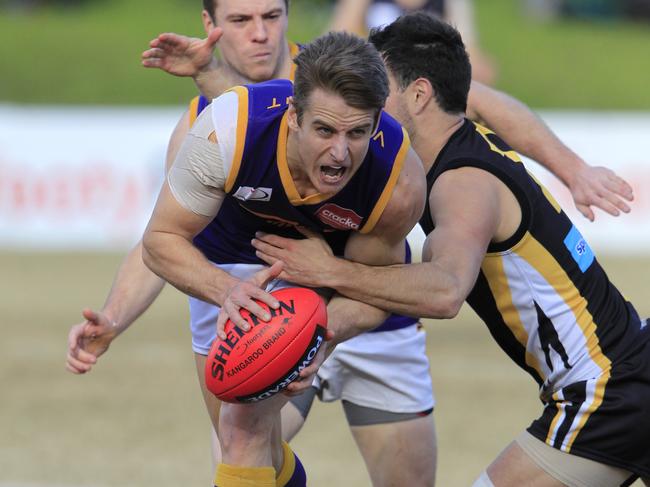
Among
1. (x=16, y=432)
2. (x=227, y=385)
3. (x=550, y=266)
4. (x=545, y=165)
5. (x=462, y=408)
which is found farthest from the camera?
(x=462, y=408)

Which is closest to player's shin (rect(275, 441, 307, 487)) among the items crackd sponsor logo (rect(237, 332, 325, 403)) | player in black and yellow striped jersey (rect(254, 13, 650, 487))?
crackd sponsor logo (rect(237, 332, 325, 403))

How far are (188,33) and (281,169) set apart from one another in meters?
20.9

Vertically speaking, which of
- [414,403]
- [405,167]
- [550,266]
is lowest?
[414,403]

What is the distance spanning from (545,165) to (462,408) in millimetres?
3113

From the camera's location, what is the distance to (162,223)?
4211 mm

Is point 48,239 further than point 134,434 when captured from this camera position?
Yes

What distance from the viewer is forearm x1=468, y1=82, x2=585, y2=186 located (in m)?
5.10

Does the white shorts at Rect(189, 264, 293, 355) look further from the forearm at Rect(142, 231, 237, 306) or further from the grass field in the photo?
the grass field

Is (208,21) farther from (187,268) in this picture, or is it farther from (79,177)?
(79,177)

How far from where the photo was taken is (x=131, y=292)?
16.6 ft

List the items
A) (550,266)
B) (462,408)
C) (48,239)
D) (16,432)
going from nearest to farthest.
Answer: (550,266) < (16,432) < (462,408) < (48,239)

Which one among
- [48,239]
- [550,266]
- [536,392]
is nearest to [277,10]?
[550,266]

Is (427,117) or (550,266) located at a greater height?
(427,117)

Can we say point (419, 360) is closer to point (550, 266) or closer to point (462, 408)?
point (550, 266)
